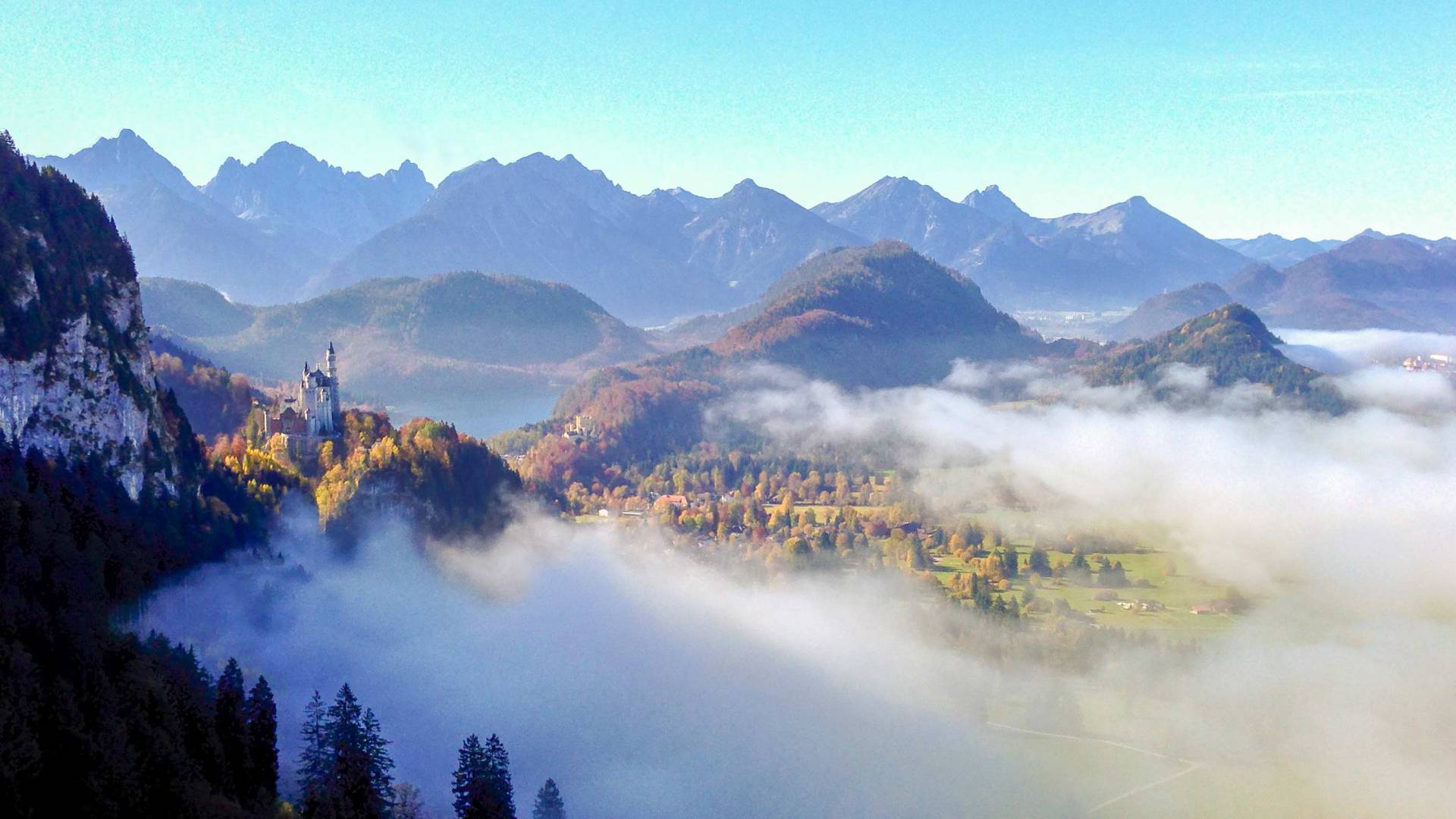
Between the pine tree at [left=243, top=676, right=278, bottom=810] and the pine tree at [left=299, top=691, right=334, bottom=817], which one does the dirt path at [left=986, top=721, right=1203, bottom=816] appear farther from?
the pine tree at [left=243, top=676, right=278, bottom=810]

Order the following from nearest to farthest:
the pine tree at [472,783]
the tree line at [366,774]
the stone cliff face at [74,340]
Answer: the tree line at [366,774], the pine tree at [472,783], the stone cliff face at [74,340]

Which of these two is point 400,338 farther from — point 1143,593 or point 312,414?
point 1143,593

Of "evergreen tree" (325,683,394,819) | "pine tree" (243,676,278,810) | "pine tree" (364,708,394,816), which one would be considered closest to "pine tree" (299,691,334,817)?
"evergreen tree" (325,683,394,819)

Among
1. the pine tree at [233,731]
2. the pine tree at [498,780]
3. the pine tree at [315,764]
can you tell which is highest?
the pine tree at [233,731]

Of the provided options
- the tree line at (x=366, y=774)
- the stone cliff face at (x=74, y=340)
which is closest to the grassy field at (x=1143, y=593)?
the tree line at (x=366, y=774)

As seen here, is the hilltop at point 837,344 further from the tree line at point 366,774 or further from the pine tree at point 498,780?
the tree line at point 366,774

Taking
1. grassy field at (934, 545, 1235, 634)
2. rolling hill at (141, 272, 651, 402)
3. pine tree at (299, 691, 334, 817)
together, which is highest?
rolling hill at (141, 272, 651, 402)

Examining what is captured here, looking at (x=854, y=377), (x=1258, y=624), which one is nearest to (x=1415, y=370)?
(x=854, y=377)
